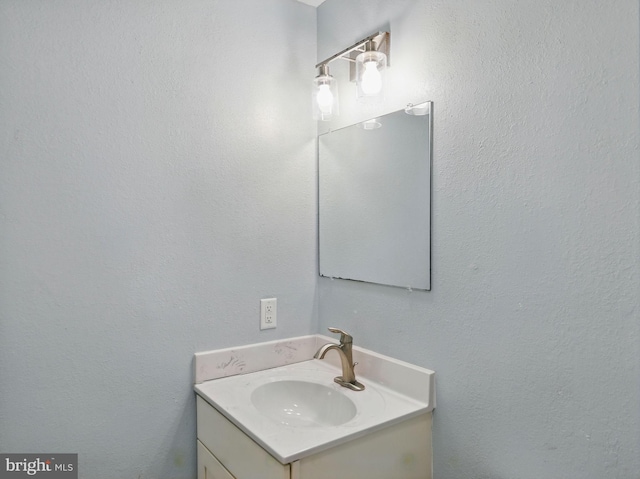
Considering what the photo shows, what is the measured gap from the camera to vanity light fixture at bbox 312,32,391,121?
55.8 inches

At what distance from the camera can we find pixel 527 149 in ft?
3.50

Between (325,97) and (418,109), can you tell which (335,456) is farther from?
(325,97)

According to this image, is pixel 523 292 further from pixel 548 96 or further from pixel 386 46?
pixel 386 46

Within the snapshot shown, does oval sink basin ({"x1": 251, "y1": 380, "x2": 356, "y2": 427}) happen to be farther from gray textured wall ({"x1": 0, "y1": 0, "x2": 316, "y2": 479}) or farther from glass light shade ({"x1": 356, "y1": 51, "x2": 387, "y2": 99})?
glass light shade ({"x1": 356, "y1": 51, "x2": 387, "y2": 99})

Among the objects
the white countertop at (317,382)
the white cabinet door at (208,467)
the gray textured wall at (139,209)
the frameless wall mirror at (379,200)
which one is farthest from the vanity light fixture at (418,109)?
the white cabinet door at (208,467)

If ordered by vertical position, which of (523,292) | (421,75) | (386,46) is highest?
(386,46)

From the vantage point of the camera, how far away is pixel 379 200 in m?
1.49

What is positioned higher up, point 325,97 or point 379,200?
point 325,97

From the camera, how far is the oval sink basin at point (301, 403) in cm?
143

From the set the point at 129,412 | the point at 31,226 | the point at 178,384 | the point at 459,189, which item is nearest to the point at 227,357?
the point at 178,384

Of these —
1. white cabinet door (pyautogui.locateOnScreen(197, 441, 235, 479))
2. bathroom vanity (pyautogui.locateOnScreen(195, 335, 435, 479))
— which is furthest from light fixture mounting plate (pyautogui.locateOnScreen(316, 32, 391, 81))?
white cabinet door (pyautogui.locateOnScreen(197, 441, 235, 479))

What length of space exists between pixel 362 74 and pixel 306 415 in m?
1.16

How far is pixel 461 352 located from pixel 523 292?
265 millimetres

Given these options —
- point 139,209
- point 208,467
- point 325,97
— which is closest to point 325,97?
point 325,97
